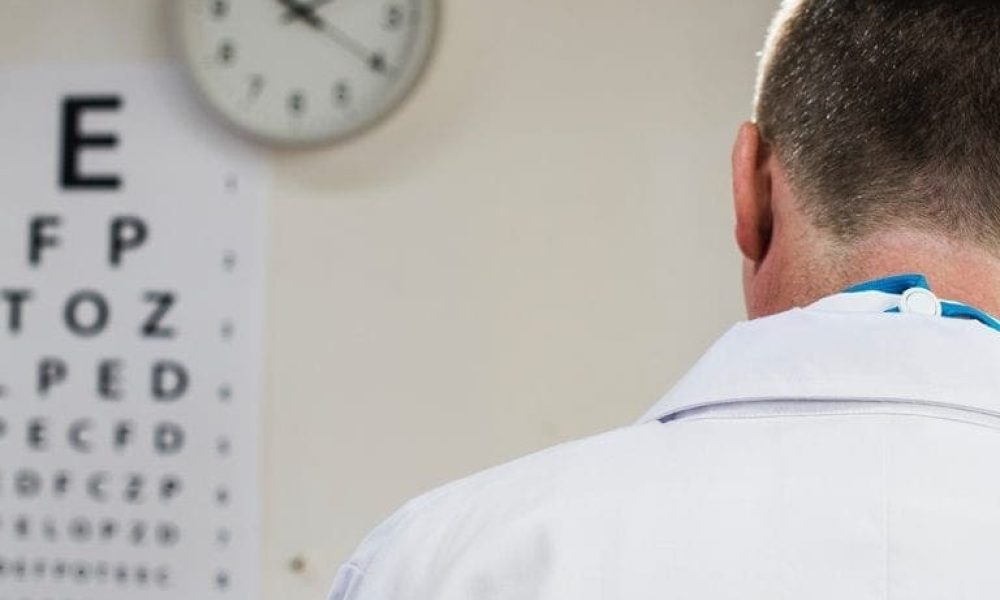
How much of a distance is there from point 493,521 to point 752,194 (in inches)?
12.4

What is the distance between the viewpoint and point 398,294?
2.24 meters

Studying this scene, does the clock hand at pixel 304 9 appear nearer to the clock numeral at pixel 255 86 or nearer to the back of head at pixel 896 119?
the clock numeral at pixel 255 86

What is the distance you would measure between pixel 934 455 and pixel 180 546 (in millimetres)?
1844

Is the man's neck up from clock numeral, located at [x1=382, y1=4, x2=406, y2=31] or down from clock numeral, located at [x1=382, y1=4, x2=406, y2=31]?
down

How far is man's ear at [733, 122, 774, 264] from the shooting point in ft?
2.90

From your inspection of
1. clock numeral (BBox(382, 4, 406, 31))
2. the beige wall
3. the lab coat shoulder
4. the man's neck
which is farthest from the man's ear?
clock numeral (BBox(382, 4, 406, 31))

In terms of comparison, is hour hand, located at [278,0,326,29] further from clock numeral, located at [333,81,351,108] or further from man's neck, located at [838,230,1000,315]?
man's neck, located at [838,230,1000,315]

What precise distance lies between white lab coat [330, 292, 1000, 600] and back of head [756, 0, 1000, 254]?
90 mm

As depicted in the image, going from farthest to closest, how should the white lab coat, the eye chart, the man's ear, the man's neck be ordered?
the eye chart < the man's ear < the man's neck < the white lab coat

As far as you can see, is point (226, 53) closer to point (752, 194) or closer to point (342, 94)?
point (342, 94)

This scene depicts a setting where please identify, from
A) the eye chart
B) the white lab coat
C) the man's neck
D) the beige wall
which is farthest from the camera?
the eye chart

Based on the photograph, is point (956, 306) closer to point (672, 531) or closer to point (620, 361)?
point (672, 531)

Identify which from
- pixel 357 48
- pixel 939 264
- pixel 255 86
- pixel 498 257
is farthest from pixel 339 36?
pixel 939 264

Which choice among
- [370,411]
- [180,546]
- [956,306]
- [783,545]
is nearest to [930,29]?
[956,306]
